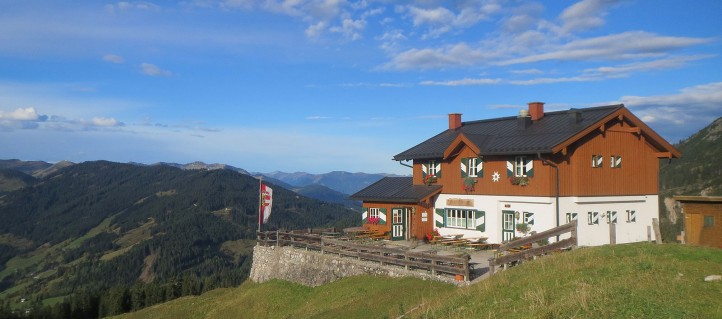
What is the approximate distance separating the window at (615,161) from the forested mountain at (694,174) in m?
86.8

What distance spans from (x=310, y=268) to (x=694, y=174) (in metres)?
132

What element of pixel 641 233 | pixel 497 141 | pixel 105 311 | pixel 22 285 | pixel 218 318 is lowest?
pixel 22 285

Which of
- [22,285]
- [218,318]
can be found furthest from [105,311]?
[22,285]

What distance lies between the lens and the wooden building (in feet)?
87.6

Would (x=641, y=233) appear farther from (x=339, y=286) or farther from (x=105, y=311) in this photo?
(x=105, y=311)

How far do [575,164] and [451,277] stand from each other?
34.3 feet

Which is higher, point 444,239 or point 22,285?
point 444,239

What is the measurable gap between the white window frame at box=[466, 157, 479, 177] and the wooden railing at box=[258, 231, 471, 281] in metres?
8.34

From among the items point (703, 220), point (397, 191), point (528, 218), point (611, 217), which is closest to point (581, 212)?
point (611, 217)

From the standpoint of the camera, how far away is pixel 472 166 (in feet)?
101

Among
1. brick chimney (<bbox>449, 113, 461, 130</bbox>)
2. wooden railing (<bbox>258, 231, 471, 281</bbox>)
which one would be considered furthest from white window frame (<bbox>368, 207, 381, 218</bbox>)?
brick chimney (<bbox>449, 113, 461, 130</bbox>)

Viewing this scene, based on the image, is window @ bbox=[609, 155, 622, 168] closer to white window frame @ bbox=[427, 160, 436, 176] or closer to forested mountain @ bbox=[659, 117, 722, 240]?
white window frame @ bbox=[427, 160, 436, 176]

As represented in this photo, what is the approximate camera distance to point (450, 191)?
3238 cm

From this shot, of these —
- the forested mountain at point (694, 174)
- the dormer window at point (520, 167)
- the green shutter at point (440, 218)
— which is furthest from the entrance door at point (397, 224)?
the forested mountain at point (694, 174)
